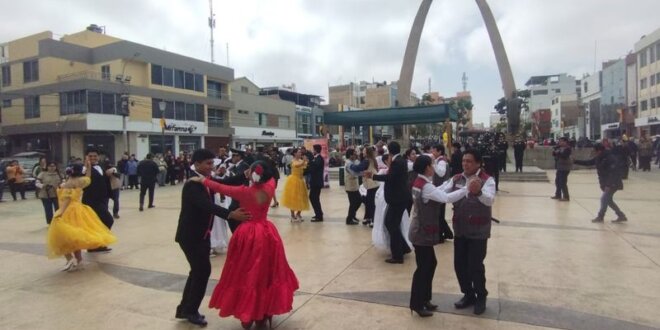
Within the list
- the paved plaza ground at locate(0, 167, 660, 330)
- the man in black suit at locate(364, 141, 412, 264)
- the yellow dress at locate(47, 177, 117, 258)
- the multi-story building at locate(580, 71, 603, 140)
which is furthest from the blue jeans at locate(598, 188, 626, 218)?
the multi-story building at locate(580, 71, 603, 140)

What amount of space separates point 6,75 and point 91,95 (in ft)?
41.0

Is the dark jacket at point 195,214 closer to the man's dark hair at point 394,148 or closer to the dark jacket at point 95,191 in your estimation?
the man's dark hair at point 394,148

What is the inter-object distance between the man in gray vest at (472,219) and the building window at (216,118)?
41502mm

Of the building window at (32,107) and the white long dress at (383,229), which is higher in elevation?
the building window at (32,107)

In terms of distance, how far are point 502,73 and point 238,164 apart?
37018 millimetres

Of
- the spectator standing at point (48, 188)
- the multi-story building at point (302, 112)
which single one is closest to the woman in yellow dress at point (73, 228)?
the spectator standing at point (48, 188)

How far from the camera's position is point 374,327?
152 inches

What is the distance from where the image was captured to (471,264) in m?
4.09

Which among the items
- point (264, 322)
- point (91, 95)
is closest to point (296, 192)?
point (264, 322)

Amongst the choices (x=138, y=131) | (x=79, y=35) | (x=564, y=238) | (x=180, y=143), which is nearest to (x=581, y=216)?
(x=564, y=238)

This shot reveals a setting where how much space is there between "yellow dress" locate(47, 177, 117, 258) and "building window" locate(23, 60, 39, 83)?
1394 inches

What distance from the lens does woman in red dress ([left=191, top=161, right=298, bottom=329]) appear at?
3615mm

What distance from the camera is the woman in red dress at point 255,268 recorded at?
3615mm

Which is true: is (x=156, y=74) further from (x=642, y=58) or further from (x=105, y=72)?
(x=642, y=58)
